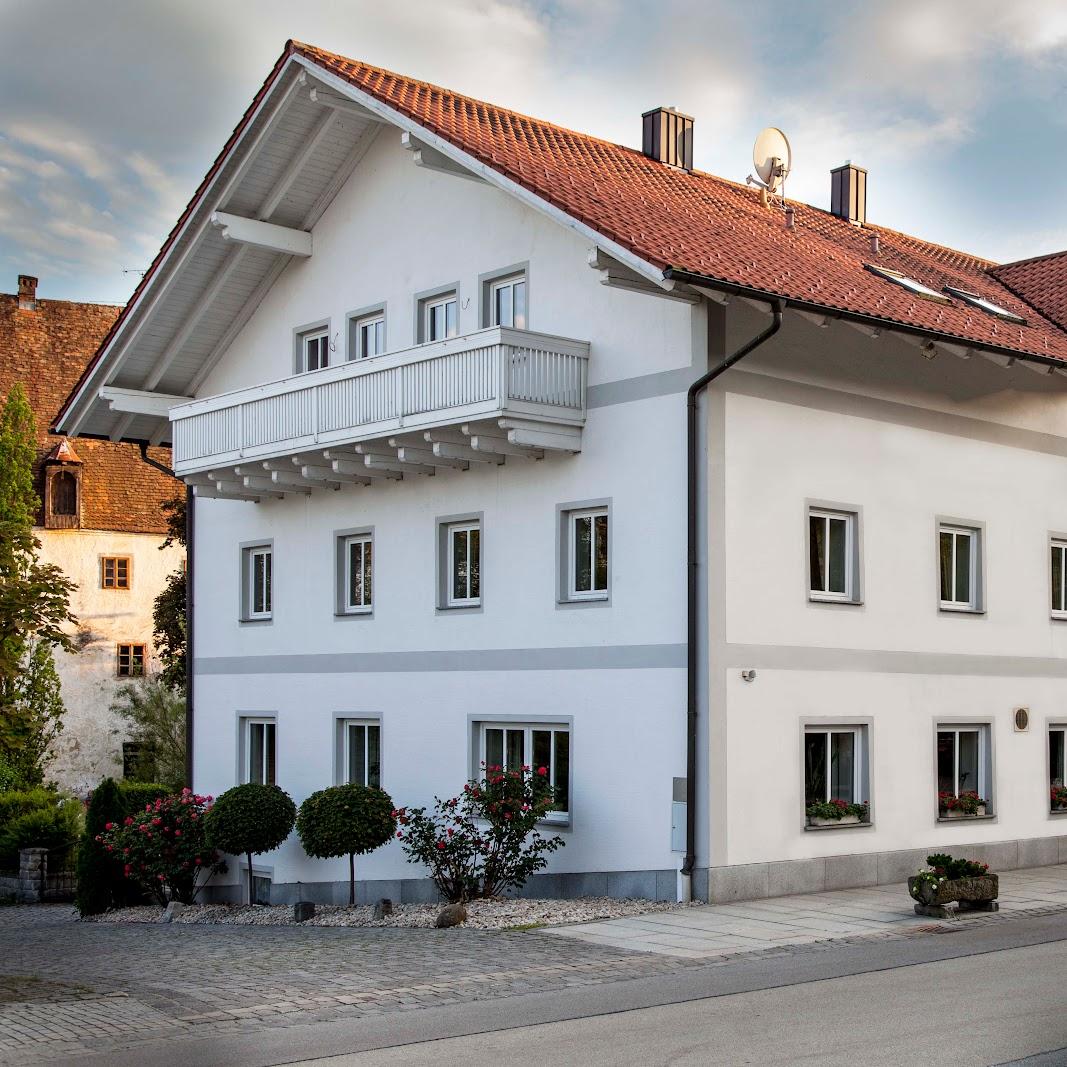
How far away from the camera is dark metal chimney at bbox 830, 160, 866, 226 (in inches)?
1094

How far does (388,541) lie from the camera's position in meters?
23.8

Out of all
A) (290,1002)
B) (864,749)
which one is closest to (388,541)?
(864,749)

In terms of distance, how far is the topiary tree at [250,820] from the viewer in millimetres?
23344

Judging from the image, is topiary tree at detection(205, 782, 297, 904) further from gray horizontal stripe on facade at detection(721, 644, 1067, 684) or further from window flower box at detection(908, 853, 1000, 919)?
window flower box at detection(908, 853, 1000, 919)

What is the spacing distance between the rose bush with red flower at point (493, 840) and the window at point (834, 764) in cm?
322

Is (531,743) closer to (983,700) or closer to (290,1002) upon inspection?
(983,700)

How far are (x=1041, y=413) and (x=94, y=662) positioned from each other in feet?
115

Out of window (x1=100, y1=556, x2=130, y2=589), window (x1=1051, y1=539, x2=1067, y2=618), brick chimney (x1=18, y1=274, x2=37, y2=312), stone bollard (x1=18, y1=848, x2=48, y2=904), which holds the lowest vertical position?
stone bollard (x1=18, y1=848, x2=48, y2=904)

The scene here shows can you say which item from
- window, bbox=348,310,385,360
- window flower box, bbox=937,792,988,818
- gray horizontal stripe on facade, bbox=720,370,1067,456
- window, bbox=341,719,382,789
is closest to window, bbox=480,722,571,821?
window, bbox=341,719,382,789

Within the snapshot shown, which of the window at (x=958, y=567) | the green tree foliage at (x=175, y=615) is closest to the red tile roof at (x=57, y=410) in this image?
the green tree foliage at (x=175, y=615)

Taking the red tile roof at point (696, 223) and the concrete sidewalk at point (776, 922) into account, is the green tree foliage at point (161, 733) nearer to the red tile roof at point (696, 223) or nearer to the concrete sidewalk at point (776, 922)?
the red tile roof at point (696, 223)

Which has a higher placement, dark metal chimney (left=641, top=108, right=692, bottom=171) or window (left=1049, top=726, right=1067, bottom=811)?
dark metal chimney (left=641, top=108, right=692, bottom=171)

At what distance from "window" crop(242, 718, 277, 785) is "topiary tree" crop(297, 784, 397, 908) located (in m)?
4.11

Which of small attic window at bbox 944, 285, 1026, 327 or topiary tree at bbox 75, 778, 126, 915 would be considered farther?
topiary tree at bbox 75, 778, 126, 915
